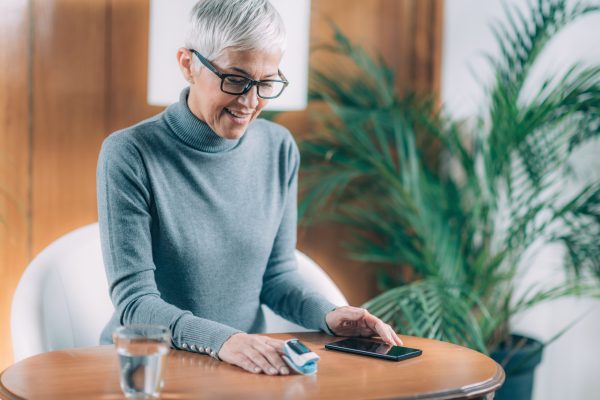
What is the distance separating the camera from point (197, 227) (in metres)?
1.83

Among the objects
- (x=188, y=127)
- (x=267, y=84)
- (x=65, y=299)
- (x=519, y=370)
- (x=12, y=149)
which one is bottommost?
(x=519, y=370)

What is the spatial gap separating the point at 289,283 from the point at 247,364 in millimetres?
555

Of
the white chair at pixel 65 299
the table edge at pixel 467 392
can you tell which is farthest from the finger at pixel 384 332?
the white chair at pixel 65 299

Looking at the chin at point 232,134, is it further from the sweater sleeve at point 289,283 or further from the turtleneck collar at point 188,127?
the sweater sleeve at point 289,283

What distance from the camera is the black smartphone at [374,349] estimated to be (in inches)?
60.5

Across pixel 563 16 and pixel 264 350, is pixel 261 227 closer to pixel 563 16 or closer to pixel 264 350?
pixel 264 350

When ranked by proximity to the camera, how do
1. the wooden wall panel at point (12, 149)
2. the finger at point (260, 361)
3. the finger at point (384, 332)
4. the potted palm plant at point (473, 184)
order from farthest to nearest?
the potted palm plant at point (473, 184), the wooden wall panel at point (12, 149), the finger at point (384, 332), the finger at point (260, 361)

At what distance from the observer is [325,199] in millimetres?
3180

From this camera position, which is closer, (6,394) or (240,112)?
(6,394)

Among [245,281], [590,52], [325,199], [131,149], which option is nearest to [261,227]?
[245,281]

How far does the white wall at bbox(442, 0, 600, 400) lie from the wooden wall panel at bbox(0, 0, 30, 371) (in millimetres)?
1546

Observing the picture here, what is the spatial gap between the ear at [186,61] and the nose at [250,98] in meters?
0.14

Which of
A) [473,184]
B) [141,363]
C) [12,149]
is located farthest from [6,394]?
[473,184]

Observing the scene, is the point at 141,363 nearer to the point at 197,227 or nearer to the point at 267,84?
the point at 197,227
